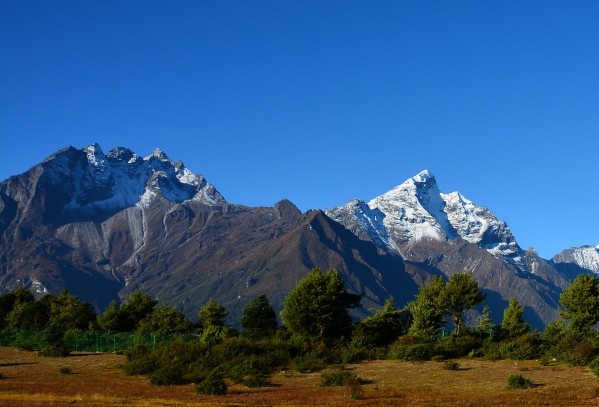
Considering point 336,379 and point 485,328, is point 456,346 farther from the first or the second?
point 336,379

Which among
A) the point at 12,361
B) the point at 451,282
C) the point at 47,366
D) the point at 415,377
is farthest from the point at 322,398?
the point at 451,282

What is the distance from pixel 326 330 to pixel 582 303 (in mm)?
34842

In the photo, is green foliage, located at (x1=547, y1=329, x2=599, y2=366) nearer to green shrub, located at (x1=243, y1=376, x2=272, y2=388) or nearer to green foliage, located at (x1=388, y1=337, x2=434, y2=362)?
green foliage, located at (x1=388, y1=337, x2=434, y2=362)

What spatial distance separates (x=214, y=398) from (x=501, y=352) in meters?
36.9

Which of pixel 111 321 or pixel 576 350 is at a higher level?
pixel 111 321

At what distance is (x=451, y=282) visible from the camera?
343 feet

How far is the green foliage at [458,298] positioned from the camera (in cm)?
10138

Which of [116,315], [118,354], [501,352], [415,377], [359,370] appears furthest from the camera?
[116,315]

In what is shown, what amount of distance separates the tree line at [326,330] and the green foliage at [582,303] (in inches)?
5.3

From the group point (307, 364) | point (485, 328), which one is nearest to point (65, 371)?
point (307, 364)

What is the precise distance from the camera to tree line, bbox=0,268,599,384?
7206 centimetres

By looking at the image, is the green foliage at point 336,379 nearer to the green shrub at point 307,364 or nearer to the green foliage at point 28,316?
the green shrub at point 307,364

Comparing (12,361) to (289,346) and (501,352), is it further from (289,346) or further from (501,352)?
(501,352)

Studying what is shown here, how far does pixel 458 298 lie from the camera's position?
334ft
